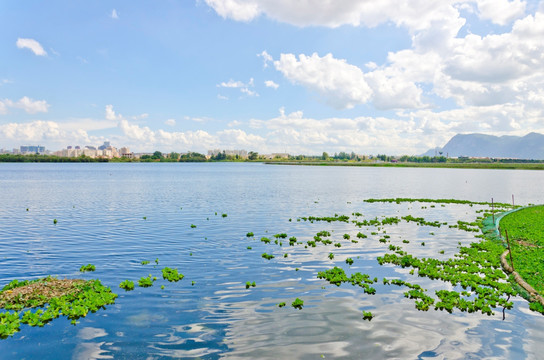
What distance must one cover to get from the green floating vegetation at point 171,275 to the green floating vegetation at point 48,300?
4.01 metres

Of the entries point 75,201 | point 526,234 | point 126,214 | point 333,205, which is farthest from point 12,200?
point 526,234

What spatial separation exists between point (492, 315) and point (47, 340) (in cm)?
2331

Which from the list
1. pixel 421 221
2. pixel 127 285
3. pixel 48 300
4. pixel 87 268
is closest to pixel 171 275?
pixel 127 285

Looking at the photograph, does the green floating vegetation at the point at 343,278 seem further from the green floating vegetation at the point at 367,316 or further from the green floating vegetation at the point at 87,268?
the green floating vegetation at the point at 87,268

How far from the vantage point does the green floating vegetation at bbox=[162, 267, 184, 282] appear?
2404cm

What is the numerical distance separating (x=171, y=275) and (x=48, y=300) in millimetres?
7514

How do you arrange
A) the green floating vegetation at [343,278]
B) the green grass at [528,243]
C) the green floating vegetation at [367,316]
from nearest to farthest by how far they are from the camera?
the green floating vegetation at [367,316]
the green floating vegetation at [343,278]
the green grass at [528,243]

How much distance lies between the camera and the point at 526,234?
37.2m

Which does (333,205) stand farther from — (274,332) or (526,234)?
(274,332)

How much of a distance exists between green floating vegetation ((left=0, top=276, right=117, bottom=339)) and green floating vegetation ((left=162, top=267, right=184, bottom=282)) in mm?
4014

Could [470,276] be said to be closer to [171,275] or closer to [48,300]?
[171,275]

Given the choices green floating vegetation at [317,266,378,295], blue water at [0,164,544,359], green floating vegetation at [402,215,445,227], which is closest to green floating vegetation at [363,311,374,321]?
blue water at [0,164,544,359]

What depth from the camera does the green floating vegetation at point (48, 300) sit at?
679 inches

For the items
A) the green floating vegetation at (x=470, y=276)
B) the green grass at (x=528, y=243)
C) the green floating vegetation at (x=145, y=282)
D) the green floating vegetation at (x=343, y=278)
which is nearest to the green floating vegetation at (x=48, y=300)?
the green floating vegetation at (x=145, y=282)
